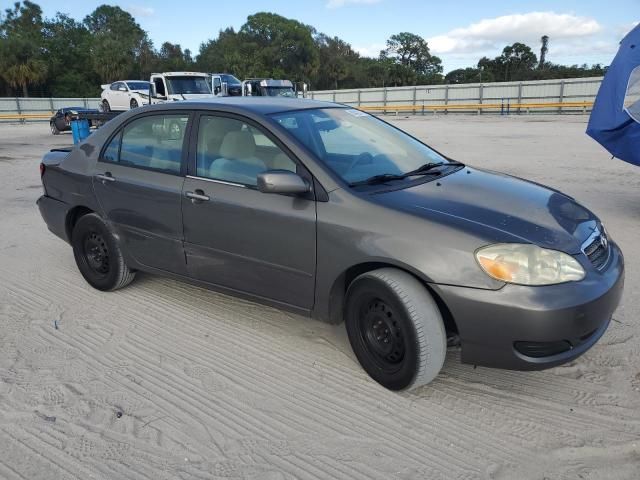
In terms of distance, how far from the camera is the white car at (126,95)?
25.6 m

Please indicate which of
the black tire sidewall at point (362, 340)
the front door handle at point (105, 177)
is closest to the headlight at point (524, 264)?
the black tire sidewall at point (362, 340)

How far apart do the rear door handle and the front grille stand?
233 cm

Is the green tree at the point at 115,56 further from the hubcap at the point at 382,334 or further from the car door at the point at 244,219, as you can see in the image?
the hubcap at the point at 382,334

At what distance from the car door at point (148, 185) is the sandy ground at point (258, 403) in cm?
53

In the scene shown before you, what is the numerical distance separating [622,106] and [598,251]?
4109mm

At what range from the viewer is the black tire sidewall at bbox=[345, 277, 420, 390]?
9.28 ft

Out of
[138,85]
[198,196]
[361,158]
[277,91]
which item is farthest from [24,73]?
[361,158]

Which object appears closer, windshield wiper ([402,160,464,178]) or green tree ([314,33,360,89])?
windshield wiper ([402,160,464,178])

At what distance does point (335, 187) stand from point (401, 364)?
1.07 m

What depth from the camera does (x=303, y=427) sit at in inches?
109

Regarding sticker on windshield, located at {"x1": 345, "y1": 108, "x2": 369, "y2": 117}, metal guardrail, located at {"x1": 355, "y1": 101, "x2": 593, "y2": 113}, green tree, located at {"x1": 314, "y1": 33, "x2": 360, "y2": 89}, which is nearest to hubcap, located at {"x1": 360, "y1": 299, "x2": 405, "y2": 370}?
sticker on windshield, located at {"x1": 345, "y1": 108, "x2": 369, "y2": 117}

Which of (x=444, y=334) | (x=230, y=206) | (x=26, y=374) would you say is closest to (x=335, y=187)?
(x=230, y=206)

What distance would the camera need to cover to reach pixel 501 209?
3.05 meters

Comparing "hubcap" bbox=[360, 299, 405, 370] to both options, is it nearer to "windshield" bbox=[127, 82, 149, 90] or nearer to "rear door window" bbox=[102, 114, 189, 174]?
"rear door window" bbox=[102, 114, 189, 174]
